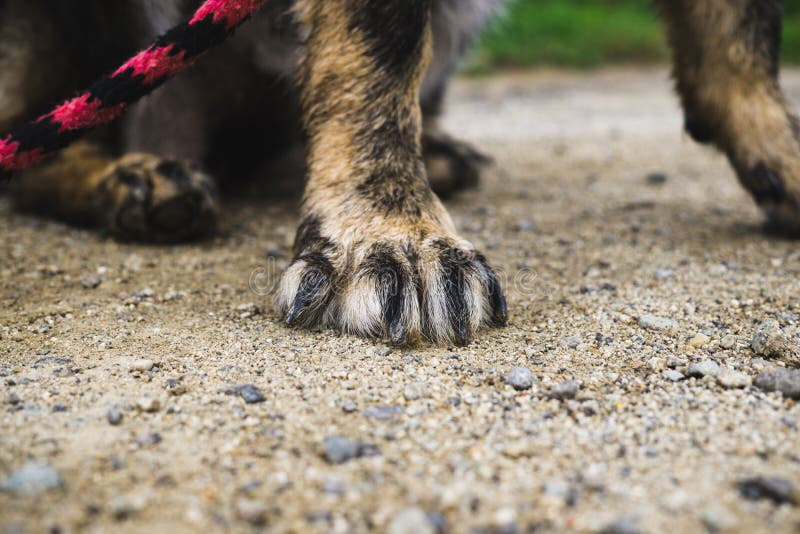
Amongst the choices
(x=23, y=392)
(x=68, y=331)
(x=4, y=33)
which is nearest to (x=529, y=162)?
(x=4, y=33)

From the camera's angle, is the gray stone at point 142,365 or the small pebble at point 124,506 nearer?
the small pebble at point 124,506

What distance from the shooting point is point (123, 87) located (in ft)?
5.39

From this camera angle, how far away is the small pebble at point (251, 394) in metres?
1.38

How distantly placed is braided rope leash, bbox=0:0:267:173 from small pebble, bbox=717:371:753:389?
1252mm

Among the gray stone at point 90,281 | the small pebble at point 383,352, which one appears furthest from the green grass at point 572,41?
the small pebble at point 383,352

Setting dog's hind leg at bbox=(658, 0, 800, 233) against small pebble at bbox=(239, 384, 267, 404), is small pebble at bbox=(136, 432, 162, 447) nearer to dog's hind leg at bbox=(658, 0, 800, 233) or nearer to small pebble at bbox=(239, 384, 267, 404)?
small pebble at bbox=(239, 384, 267, 404)

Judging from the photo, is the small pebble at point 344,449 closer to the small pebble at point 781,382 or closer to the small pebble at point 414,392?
the small pebble at point 414,392

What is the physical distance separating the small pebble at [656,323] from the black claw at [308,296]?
73 centimetres

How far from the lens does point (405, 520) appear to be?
1.05 meters

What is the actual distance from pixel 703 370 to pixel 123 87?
1319 mm

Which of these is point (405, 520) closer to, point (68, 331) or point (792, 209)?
point (68, 331)

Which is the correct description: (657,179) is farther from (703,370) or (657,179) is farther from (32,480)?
(32,480)

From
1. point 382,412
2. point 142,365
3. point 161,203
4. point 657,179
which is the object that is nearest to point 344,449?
point 382,412

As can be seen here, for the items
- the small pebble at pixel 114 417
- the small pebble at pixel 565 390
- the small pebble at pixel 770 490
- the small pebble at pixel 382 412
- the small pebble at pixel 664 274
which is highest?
the small pebble at pixel 114 417
